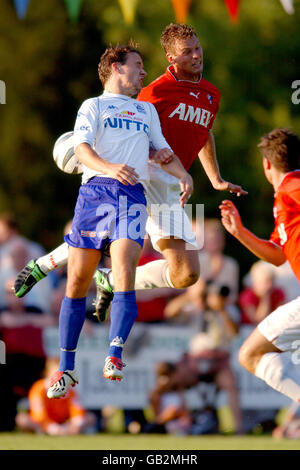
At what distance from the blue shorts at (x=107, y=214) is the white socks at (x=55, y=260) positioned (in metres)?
0.48

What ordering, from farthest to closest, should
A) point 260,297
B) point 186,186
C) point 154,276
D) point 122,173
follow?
point 260,297, point 154,276, point 186,186, point 122,173

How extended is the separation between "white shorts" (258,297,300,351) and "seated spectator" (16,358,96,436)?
348cm

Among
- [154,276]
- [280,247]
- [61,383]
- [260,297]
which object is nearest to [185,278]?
[154,276]

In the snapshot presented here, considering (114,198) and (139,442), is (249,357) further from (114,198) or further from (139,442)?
(139,442)

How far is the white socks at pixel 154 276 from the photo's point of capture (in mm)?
7227

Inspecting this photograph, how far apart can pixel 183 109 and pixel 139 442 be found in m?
3.42

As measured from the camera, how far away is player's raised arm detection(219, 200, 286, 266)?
679 centimetres

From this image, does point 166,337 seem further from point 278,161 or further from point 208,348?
point 278,161

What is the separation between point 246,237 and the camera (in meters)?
6.86

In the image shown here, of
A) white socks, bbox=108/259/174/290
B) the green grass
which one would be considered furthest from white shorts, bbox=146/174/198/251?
the green grass

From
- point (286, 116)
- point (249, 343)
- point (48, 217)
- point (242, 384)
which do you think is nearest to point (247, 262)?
point (286, 116)

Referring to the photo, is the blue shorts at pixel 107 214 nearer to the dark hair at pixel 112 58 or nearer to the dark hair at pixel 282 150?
the dark hair at pixel 112 58

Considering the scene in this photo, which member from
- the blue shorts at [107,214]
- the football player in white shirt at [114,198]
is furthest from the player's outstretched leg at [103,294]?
the blue shorts at [107,214]

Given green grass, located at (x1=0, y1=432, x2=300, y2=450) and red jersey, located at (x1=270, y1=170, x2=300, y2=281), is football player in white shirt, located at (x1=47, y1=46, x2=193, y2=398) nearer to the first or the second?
red jersey, located at (x1=270, y1=170, x2=300, y2=281)
